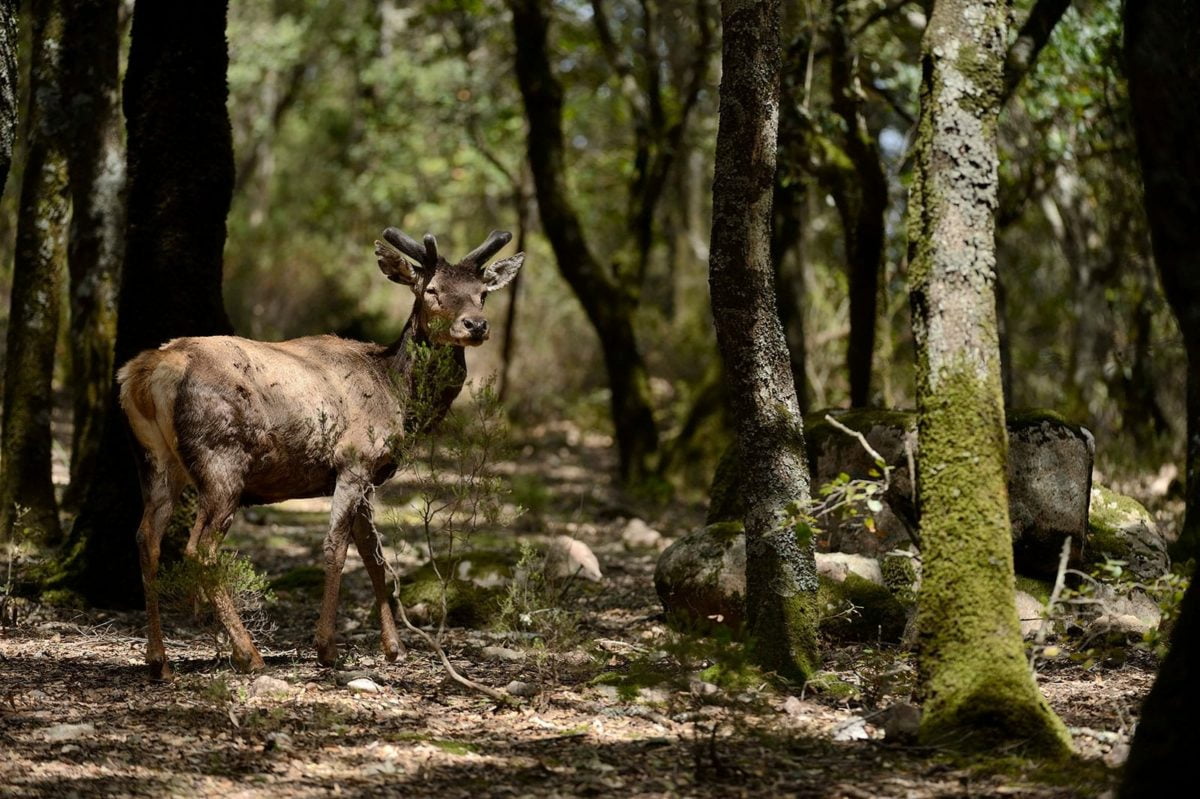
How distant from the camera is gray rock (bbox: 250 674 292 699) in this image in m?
7.11

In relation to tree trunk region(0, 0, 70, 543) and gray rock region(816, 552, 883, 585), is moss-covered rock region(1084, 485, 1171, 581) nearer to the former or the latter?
gray rock region(816, 552, 883, 585)

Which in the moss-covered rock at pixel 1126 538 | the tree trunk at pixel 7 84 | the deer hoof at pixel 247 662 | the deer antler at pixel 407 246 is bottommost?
the deer hoof at pixel 247 662

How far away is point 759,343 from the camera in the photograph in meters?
7.45

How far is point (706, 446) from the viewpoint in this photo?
60.1 feet

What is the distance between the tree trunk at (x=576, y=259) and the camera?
17.9m

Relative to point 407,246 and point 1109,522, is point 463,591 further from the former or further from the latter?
point 1109,522

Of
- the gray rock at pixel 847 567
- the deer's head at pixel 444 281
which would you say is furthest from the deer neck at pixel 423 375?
the gray rock at pixel 847 567

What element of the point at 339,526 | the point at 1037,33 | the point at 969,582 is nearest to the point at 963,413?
the point at 969,582

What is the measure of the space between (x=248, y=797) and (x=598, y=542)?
367 inches

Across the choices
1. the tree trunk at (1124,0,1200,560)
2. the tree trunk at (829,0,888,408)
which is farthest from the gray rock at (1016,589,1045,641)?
the tree trunk at (829,0,888,408)

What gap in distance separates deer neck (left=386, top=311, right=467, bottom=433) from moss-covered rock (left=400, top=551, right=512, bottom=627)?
146 centimetres

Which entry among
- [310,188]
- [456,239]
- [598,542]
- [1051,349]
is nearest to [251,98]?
[310,188]

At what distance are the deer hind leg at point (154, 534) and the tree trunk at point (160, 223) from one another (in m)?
1.60

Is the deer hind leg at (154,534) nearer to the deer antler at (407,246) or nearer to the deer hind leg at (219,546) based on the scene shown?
the deer hind leg at (219,546)
